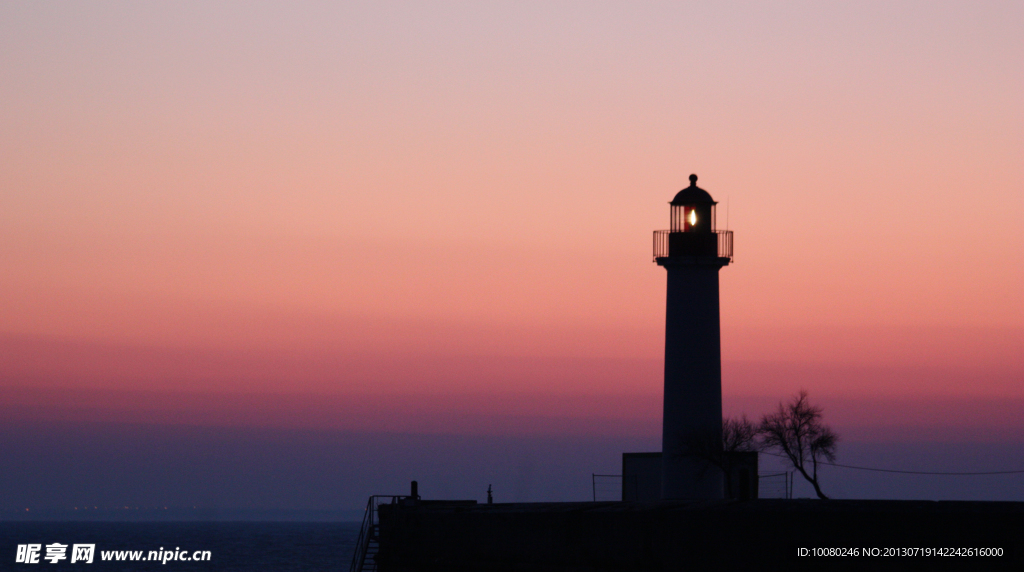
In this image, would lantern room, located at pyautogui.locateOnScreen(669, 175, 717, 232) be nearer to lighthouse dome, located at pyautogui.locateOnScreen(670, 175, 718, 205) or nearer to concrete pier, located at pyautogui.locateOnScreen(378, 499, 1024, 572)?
lighthouse dome, located at pyautogui.locateOnScreen(670, 175, 718, 205)

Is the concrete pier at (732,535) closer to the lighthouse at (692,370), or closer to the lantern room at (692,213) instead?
the lighthouse at (692,370)

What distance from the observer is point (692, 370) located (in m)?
34.1

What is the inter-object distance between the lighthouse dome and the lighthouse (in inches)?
46.7

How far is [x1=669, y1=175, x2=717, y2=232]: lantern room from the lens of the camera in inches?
1385

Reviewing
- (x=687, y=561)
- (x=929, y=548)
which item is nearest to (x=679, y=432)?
(x=687, y=561)

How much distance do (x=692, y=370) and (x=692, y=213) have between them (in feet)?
15.6

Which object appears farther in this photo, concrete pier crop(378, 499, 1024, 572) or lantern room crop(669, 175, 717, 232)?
lantern room crop(669, 175, 717, 232)

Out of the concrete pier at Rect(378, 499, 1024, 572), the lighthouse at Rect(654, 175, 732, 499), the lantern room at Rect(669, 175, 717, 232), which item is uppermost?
the lantern room at Rect(669, 175, 717, 232)

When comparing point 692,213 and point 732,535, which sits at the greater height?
point 692,213

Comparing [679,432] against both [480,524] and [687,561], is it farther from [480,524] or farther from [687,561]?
[687,561]

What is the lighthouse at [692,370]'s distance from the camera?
111 feet

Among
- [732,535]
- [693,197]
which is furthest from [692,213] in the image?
[732,535]

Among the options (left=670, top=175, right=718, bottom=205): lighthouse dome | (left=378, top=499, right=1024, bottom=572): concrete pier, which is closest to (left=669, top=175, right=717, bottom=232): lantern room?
(left=670, top=175, right=718, bottom=205): lighthouse dome

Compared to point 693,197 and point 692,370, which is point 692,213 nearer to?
point 693,197
